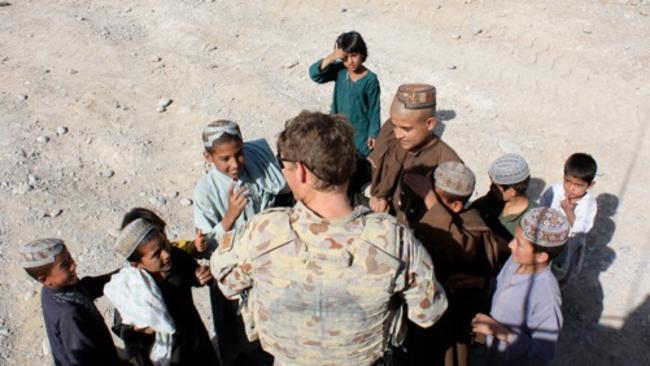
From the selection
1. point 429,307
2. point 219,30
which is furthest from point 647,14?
point 429,307

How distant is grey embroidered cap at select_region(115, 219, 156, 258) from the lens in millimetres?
2594

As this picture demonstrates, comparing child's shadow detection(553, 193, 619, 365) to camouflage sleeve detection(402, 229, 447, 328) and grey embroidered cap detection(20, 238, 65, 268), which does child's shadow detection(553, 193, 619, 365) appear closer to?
camouflage sleeve detection(402, 229, 447, 328)

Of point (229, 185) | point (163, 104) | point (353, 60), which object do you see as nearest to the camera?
point (229, 185)

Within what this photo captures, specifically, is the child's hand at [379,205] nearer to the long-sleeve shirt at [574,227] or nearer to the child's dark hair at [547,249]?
the child's dark hair at [547,249]

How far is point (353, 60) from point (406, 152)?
5.09ft

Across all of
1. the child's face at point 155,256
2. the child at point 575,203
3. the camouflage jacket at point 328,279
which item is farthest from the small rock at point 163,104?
the camouflage jacket at point 328,279

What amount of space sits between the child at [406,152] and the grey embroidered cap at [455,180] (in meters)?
0.39

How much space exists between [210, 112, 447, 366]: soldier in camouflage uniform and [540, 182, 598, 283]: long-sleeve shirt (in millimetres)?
2170

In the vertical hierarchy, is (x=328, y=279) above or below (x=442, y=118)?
A: above

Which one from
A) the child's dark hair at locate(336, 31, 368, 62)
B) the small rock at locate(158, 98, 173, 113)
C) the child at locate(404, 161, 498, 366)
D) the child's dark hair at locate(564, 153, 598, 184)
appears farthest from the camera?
the small rock at locate(158, 98, 173, 113)

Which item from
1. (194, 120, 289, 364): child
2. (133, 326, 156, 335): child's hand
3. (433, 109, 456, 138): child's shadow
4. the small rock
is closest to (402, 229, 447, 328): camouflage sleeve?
(194, 120, 289, 364): child

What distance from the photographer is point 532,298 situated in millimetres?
2697

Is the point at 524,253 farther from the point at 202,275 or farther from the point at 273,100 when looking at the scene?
the point at 273,100

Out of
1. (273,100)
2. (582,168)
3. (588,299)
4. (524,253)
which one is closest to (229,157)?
(524,253)
